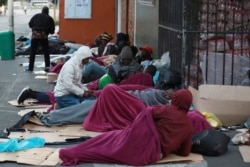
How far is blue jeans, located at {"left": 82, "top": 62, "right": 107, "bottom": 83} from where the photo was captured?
1320 centimetres

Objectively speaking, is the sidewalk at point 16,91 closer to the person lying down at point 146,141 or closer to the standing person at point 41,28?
the person lying down at point 146,141

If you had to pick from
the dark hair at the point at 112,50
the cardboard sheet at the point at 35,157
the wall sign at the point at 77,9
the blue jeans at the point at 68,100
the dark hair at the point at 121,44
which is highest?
the wall sign at the point at 77,9

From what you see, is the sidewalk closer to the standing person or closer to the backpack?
the backpack

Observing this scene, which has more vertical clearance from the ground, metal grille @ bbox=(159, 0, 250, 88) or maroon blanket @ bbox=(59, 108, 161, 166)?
metal grille @ bbox=(159, 0, 250, 88)

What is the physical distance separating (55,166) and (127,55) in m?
4.87

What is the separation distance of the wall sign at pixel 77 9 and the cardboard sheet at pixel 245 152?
14.7 meters

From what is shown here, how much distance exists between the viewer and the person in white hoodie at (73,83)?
10273 millimetres

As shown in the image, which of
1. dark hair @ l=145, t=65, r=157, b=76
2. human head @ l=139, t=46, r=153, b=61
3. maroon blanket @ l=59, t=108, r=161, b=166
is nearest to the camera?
maroon blanket @ l=59, t=108, r=161, b=166

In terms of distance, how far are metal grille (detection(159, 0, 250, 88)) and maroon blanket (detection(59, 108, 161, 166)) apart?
335 cm

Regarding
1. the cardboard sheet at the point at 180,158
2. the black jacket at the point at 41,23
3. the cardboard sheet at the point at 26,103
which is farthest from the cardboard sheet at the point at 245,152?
the black jacket at the point at 41,23

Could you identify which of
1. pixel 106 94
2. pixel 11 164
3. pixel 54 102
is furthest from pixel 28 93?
pixel 11 164

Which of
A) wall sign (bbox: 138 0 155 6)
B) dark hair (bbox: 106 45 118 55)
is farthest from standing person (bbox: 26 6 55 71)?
wall sign (bbox: 138 0 155 6)

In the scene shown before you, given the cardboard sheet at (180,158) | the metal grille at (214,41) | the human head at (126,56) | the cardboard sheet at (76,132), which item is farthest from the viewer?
the human head at (126,56)

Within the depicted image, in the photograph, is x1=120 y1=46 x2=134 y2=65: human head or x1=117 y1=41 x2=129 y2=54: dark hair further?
x1=117 y1=41 x2=129 y2=54: dark hair
